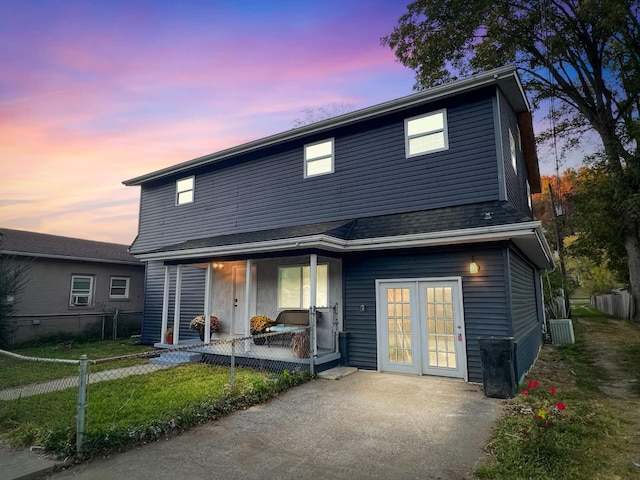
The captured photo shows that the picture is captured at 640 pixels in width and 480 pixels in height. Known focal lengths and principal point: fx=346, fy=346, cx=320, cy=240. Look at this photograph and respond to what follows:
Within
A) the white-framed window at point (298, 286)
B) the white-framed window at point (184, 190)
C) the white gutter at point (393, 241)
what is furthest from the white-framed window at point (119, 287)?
the white-framed window at point (298, 286)

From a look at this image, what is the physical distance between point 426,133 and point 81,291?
1440 centimetres

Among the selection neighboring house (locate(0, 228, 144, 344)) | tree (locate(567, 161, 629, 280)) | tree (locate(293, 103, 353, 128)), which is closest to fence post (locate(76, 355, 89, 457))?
neighboring house (locate(0, 228, 144, 344))

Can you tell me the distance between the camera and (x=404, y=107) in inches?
324

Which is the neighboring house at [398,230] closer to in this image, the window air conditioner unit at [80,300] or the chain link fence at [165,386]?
the chain link fence at [165,386]

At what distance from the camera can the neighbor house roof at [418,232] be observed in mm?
6203

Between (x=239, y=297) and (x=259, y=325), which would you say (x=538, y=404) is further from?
(x=239, y=297)

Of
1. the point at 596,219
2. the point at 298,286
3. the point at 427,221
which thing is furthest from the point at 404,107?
the point at 596,219

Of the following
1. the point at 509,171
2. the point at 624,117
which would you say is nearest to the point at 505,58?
the point at 624,117

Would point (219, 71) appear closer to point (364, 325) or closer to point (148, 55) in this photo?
point (148, 55)

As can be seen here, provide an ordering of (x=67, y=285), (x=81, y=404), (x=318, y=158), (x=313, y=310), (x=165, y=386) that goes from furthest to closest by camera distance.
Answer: (x=67, y=285) → (x=318, y=158) → (x=313, y=310) → (x=165, y=386) → (x=81, y=404)

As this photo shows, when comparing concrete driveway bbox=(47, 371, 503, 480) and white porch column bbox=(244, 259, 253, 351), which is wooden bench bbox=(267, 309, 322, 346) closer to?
white porch column bbox=(244, 259, 253, 351)

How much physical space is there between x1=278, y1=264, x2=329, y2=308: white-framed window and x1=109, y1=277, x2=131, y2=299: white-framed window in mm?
9374

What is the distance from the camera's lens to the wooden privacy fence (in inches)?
753

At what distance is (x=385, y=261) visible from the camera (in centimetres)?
768
